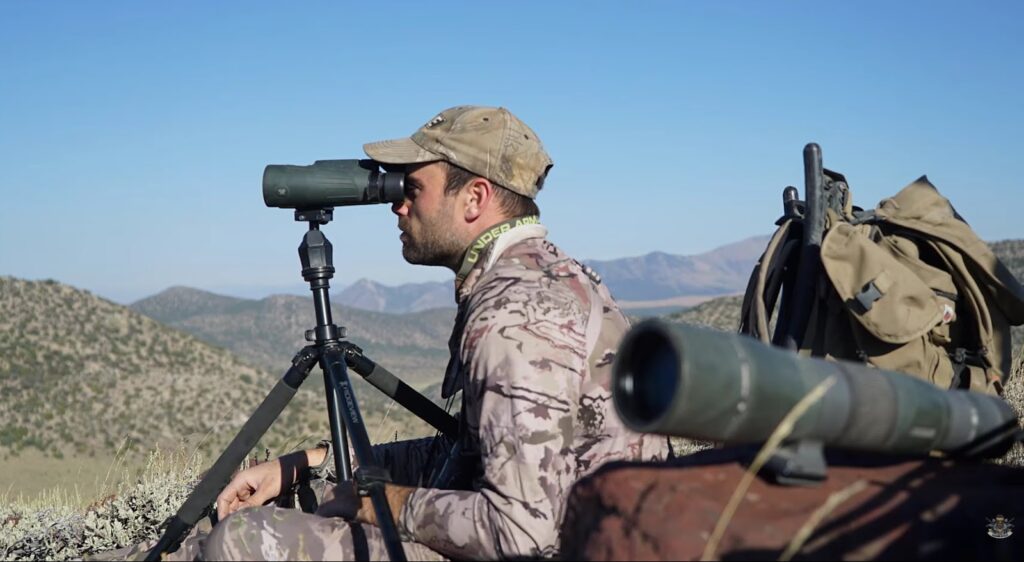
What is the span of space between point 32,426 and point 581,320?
91.6 feet

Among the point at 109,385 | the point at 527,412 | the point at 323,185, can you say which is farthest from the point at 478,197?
the point at 109,385

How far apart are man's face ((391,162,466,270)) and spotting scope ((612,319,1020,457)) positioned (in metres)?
1.63

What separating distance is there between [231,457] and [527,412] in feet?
4.38

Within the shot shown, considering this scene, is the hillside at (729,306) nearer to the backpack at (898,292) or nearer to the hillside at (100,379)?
the hillside at (100,379)

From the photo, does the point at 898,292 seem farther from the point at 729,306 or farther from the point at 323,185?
the point at 729,306

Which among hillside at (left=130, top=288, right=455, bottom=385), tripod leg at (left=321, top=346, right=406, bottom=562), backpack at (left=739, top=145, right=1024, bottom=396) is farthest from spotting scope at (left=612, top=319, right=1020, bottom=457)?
hillside at (left=130, top=288, right=455, bottom=385)

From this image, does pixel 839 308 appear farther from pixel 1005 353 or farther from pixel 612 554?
pixel 612 554

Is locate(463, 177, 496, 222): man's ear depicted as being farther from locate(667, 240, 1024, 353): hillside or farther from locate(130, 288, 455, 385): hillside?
locate(130, 288, 455, 385): hillside

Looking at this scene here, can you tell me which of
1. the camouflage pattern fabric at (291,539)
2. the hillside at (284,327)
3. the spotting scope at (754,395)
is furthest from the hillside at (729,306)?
the hillside at (284,327)

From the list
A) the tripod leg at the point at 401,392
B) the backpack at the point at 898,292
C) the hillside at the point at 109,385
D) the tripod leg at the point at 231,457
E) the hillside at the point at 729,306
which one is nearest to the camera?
the backpack at the point at 898,292

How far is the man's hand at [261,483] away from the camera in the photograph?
10.9ft

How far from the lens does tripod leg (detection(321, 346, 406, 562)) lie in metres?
2.49

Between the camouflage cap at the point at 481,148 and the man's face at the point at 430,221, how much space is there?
0.20 feet

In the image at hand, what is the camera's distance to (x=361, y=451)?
2949mm
